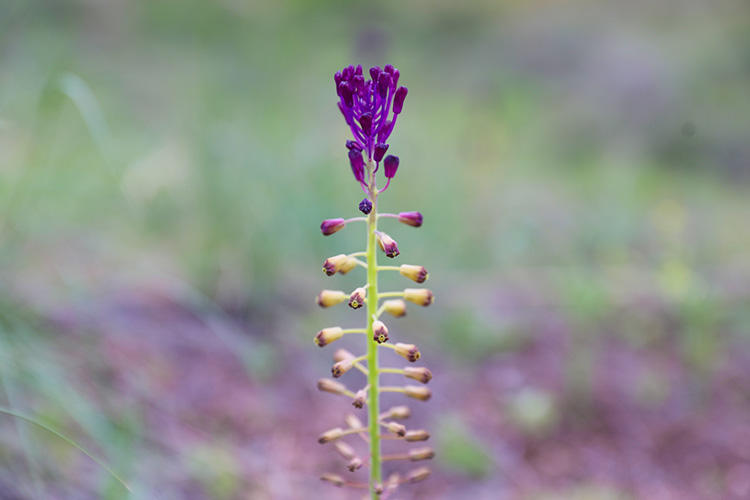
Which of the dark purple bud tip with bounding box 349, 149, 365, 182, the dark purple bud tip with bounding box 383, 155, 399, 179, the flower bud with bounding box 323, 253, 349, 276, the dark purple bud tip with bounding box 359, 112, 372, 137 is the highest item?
the dark purple bud tip with bounding box 359, 112, 372, 137

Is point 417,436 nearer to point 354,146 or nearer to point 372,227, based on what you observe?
point 372,227

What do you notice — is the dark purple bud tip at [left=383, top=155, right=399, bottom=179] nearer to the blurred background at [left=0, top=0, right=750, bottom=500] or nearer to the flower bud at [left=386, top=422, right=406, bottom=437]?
the flower bud at [left=386, top=422, right=406, bottom=437]

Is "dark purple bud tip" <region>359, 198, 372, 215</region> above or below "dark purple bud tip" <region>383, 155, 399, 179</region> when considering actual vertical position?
below

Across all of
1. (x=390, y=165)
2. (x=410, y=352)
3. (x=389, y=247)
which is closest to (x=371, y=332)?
(x=410, y=352)

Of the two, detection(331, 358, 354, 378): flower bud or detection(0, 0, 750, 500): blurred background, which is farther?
detection(0, 0, 750, 500): blurred background

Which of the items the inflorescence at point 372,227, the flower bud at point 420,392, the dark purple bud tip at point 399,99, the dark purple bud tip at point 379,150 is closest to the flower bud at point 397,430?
the inflorescence at point 372,227

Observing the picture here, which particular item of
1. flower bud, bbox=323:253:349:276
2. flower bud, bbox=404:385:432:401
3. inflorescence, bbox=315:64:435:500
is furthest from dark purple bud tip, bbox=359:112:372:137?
flower bud, bbox=404:385:432:401

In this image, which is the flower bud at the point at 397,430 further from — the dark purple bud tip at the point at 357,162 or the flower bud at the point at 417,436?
the dark purple bud tip at the point at 357,162

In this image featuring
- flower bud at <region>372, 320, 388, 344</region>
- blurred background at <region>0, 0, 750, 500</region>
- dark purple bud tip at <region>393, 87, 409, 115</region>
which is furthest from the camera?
blurred background at <region>0, 0, 750, 500</region>
